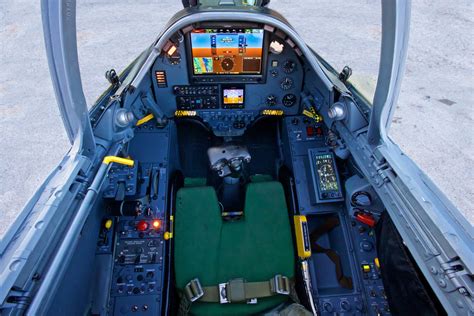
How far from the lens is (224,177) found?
3.36 metres

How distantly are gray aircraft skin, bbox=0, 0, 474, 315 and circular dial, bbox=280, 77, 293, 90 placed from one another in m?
0.03

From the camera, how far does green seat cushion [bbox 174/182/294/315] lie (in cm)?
241

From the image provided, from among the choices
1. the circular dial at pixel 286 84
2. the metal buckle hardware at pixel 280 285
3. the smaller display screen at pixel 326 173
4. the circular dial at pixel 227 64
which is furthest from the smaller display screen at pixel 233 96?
the metal buckle hardware at pixel 280 285

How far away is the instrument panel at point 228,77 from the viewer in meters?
3.21

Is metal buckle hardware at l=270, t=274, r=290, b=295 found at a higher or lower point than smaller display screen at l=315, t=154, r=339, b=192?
lower

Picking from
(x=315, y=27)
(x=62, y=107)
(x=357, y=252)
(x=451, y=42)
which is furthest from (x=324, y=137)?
(x=451, y=42)

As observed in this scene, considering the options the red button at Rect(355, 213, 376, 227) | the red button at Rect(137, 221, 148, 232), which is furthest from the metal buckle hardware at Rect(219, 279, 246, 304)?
the red button at Rect(355, 213, 376, 227)

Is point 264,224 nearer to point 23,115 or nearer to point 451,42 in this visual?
point 23,115

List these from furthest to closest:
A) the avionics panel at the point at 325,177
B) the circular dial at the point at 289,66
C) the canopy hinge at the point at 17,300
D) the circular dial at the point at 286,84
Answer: the circular dial at the point at 286,84, the circular dial at the point at 289,66, the avionics panel at the point at 325,177, the canopy hinge at the point at 17,300

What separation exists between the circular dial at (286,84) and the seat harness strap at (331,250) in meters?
1.57

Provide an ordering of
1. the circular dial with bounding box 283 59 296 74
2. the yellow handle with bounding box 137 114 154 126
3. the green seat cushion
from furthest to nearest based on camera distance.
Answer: the circular dial with bounding box 283 59 296 74, the yellow handle with bounding box 137 114 154 126, the green seat cushion

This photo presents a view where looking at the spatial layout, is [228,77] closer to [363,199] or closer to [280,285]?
[363,199]

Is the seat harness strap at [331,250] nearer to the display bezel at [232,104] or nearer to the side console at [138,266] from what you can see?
the side console at [138,266]

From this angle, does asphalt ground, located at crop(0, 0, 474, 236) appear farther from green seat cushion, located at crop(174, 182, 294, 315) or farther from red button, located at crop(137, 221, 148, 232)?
red button, located at crop(137, 221, 148, 232)
